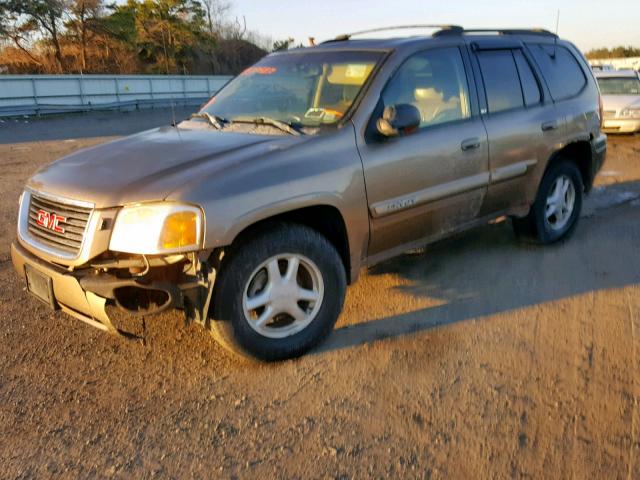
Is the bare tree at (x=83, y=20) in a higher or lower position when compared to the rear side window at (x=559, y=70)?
higher

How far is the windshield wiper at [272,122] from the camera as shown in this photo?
3.59m

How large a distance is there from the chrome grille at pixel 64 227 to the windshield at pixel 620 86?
13940mm

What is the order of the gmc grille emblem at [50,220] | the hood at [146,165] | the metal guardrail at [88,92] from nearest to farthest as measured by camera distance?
the hood at [146,165] → the gmc grille emblem at [50,220] → the metal guardrail at [88,92]

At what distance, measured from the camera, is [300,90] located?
405 cm

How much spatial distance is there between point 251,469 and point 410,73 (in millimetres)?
2726

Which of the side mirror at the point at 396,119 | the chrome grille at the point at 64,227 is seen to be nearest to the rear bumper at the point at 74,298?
the chrome grille at the point at 64,227

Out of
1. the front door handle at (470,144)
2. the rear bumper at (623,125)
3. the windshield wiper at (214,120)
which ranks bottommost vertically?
the rear bumper at (623,125)

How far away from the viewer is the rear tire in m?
5.03

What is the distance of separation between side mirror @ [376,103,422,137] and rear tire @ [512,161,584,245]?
1939mm

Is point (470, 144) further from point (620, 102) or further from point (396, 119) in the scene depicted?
Answer: point (620, 102)

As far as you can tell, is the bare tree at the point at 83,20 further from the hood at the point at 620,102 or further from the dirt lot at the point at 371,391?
the dirt lot at the point at 371,391

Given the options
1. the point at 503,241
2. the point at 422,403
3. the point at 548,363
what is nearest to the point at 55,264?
the point at 422,403

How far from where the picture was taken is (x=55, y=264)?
10.2ft

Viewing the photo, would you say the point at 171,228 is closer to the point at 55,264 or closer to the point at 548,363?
the point at 55,264
